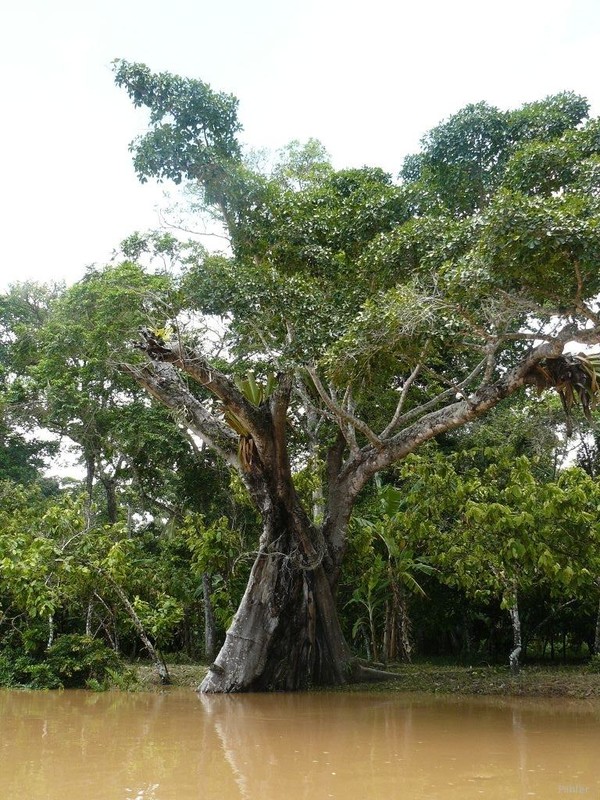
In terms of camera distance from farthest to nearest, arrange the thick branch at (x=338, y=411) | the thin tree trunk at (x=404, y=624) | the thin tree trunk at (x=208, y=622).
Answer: the thin tree trunk at (x=208, y=622) < the thin tree trunk at (x=404, y=624) < the thick branch at (x=338, y=411)

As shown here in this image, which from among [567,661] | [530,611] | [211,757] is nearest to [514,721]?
[211,757]

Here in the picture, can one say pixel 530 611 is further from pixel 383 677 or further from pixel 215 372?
pixel 215 372

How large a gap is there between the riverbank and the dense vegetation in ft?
1.74

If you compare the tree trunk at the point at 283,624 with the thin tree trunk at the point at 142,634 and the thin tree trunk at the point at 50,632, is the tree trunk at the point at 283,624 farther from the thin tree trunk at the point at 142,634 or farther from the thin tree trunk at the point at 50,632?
the thin tree trunk at the point at 50,632

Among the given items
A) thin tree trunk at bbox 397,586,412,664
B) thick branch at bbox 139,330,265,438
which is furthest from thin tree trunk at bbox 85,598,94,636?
thin tree trunk at bbox 397,586,412,664

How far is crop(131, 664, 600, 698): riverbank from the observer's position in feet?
33.1

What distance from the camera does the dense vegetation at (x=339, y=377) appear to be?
8.28 metres

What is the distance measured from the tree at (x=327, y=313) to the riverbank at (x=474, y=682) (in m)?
0.99

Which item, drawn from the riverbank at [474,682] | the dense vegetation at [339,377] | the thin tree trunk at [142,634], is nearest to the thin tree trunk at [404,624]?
the dense vegetation at [339,377]

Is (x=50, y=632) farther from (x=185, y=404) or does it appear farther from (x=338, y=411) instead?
(x=338, y=411)

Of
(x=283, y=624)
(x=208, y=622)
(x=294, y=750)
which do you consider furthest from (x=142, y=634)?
(x=294, y=750)

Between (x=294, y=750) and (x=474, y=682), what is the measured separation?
630 centimetres

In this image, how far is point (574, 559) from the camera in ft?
33.3

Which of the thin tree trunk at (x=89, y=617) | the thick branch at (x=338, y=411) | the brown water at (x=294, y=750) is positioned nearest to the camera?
the brown water at (x=294, y=750)
